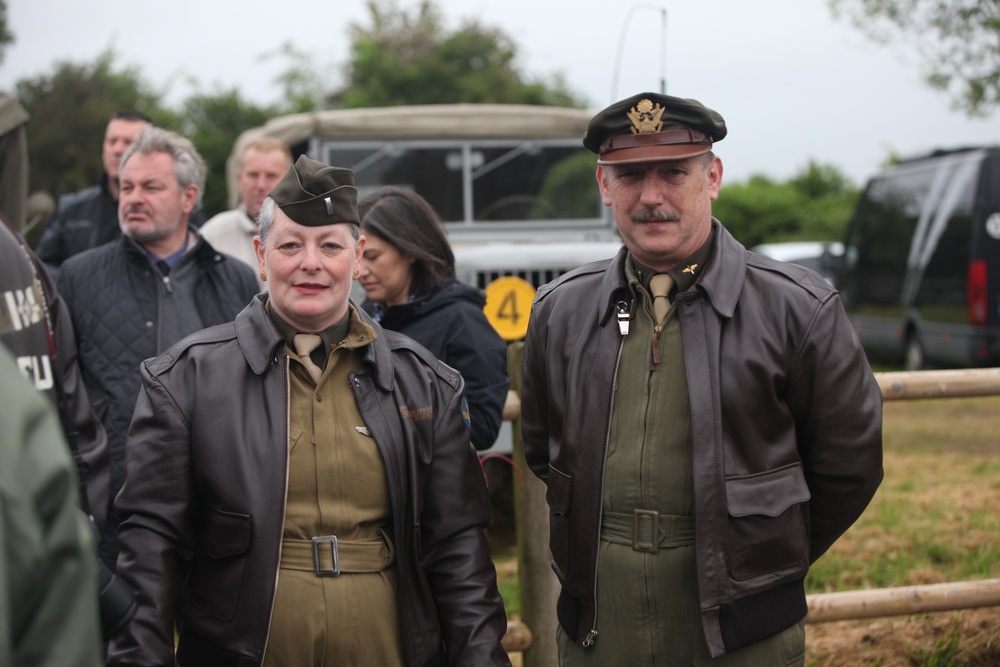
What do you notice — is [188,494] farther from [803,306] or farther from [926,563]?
[926,563]

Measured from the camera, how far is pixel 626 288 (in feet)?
8.41

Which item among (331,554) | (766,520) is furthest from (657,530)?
(331,554)

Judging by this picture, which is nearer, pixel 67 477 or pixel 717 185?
pixel 67 477

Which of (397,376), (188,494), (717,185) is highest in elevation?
(717,185)

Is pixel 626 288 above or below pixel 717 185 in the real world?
below

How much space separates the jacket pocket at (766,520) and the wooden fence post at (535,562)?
4.43 ft

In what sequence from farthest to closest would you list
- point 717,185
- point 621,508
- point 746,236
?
1. point 746,236
2. point 717,185
3. point 621,508

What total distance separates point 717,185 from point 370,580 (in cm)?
127

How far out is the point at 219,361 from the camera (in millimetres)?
2344

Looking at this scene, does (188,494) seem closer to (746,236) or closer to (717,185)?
(717,185)

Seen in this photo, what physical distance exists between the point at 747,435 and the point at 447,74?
3034 cm

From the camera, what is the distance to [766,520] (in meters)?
2.34

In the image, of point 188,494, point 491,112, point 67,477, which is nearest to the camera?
point 67,477

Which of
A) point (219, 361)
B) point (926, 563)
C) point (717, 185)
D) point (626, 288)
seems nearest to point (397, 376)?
point (219, 361)
